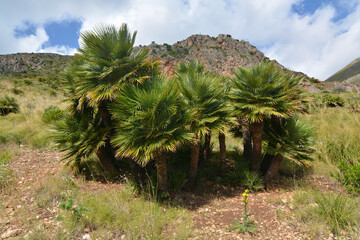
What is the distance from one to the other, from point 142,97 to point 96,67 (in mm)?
1196

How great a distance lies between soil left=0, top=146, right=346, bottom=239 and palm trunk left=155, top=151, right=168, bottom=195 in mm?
314

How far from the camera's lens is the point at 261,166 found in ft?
14.0

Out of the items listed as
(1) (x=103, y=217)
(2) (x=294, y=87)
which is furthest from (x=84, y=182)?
(2) (x=294, y=87)

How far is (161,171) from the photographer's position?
3250 millimetres

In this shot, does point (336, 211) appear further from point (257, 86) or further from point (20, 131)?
point (20, 131)

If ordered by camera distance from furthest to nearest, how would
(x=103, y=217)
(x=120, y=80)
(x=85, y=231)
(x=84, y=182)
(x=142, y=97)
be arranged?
(x=84, y=182) → (x=120, y=80) → (x=142, y=97) → (x=103, y=217) → (x=85, y=231)

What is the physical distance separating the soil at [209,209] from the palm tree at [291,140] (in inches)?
30.3

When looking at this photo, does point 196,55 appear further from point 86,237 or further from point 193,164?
point 86,237

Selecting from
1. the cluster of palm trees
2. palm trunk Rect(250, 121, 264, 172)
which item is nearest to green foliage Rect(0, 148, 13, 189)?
the cluster of palm trees

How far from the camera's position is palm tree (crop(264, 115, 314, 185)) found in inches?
137

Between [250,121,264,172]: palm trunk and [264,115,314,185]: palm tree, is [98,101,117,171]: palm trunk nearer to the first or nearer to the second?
[250,121,264,172]: palm trunk

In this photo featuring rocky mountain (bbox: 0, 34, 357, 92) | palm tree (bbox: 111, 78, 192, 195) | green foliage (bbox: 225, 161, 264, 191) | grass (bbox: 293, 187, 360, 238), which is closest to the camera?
grass (bbox: 293, 187, 360, 238)

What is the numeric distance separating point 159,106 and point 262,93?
6.23ft

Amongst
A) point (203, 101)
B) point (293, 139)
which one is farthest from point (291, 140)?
point (203, 101)
